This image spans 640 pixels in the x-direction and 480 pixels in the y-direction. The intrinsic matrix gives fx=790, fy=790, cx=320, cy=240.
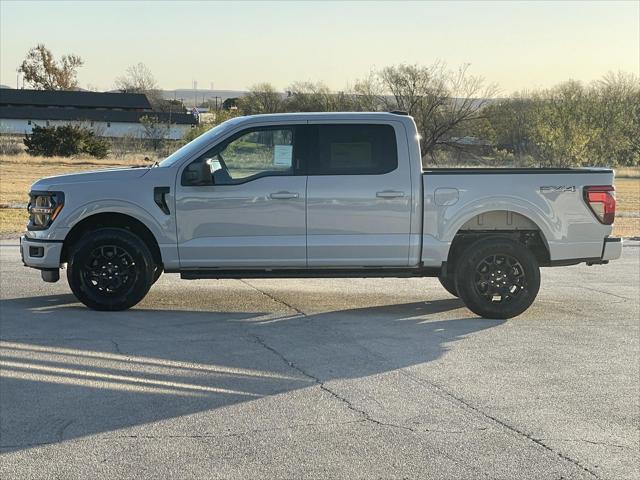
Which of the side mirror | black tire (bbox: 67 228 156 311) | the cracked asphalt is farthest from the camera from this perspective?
black tire (bbox: 67 228 156 311)

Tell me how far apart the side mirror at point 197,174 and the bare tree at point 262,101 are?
52.9 metres

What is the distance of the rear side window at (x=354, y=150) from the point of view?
8391 millimetres

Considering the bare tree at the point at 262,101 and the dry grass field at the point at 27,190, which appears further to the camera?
the bare tree at the point at 262,101

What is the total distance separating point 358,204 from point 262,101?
194 ft

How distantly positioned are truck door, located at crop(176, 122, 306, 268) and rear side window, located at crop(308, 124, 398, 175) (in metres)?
0.28

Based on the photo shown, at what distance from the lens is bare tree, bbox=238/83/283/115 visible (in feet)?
205

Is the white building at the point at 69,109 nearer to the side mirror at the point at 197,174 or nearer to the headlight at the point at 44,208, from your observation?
the headlight at the point at 44,208

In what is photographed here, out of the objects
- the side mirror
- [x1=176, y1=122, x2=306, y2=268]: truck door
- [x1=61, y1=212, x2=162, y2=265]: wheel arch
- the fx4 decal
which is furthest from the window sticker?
the fx4 decal

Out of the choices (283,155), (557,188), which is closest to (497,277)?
(557,188)

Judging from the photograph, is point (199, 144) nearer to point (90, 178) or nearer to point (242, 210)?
point (242, 210)

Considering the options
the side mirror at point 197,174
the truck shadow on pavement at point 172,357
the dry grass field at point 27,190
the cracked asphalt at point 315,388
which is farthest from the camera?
the dry grass field at point 27,190

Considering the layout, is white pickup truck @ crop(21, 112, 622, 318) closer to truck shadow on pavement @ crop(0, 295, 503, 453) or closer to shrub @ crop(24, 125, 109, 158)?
truck shadow on pavement @ crop(0, 295, 503, 453)

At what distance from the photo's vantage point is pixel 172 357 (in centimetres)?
665

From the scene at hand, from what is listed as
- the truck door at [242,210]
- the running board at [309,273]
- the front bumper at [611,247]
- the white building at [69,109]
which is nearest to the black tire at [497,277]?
the running board at [309,273]
